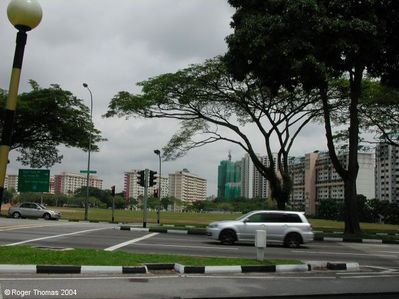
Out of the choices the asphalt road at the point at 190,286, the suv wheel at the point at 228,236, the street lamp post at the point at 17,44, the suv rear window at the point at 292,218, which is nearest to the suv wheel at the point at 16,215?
the suv wheel at the point at 228,236

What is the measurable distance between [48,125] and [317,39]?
30684 millimetres

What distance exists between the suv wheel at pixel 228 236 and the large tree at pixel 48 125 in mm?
27124

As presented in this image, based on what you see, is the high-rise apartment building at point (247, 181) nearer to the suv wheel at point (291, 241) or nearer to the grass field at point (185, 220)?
the grass field at point (185, 220)

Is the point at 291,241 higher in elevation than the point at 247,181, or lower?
lower

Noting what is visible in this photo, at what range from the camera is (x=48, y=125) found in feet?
146

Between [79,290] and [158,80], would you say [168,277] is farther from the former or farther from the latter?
[158,80]

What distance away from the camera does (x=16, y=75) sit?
277 inches

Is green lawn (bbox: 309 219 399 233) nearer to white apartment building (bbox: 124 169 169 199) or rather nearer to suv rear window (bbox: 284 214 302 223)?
suv rear window (bbox: 284 214 302 223)

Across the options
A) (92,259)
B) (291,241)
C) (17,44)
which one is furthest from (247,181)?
(17,44)

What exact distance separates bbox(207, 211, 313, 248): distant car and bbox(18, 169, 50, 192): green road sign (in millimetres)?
27795

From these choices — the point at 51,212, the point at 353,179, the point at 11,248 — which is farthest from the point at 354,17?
the point at 51,212

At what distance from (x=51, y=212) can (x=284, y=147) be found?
2147 centimetres

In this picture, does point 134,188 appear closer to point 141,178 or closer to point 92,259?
point 141,178

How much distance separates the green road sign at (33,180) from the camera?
44.5 metres
